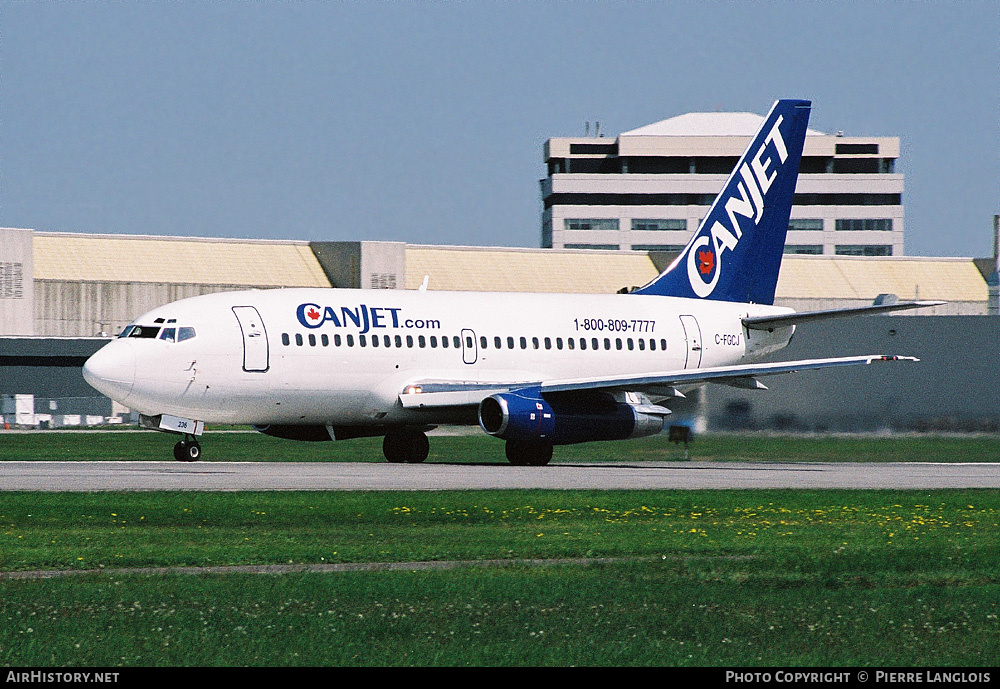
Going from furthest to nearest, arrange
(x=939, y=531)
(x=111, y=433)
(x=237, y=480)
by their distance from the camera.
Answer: (x=111, y=433) < (x=237, y=480) < (x=939, y=531)

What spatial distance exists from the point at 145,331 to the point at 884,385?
85.4 ft

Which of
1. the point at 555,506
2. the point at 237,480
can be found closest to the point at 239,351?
the point at 237,480

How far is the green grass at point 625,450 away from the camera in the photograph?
44.4 metres

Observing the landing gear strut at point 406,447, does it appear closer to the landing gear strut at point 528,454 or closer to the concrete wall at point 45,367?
the landing gear strut at point 528,454

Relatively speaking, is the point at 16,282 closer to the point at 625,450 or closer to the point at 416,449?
the point at 625,450

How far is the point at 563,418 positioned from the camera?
1592 inches

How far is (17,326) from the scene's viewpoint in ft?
281

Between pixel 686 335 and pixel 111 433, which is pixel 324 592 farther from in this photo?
pixel 111 433

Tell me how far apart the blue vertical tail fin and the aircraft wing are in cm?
830

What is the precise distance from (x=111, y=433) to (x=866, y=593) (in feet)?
175

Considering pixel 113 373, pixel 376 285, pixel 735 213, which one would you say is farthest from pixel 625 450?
pixel 376 285

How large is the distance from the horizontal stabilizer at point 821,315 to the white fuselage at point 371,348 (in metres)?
0.60

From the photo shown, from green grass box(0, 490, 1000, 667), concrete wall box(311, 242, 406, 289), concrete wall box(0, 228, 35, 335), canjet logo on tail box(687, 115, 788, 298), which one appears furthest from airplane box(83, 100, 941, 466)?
concrete wall box(0, 228, 35, 335)

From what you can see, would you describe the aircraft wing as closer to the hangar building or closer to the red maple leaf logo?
the red maple leaf logo
